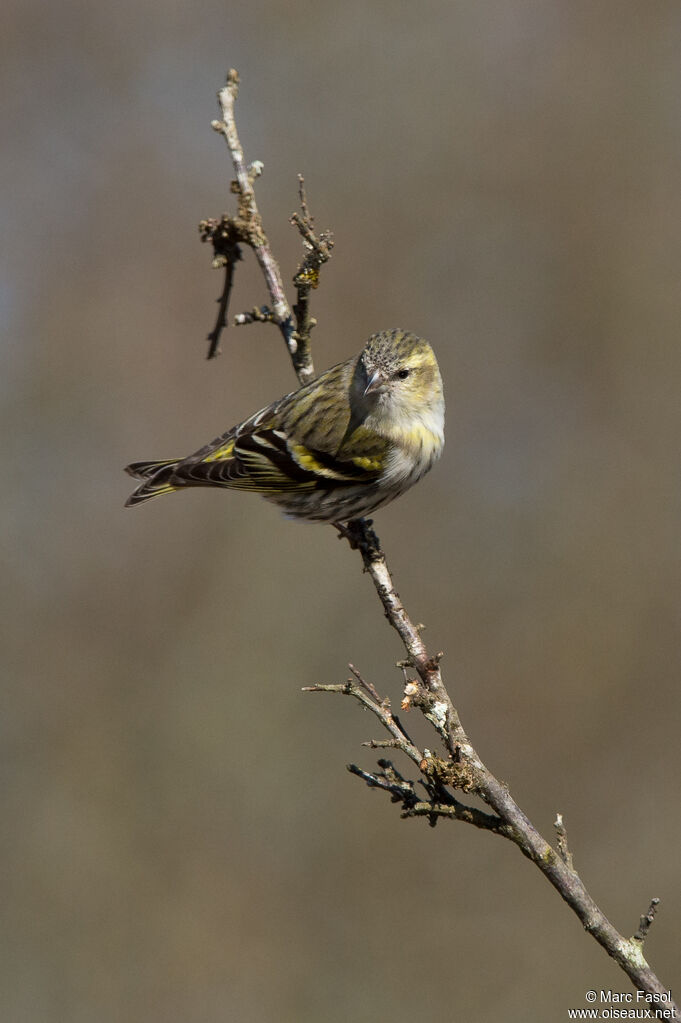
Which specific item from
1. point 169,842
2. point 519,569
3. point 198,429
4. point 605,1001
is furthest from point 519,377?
point 605,1001

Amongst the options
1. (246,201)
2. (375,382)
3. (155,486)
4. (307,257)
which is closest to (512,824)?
(307,257)

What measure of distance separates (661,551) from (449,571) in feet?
5.93

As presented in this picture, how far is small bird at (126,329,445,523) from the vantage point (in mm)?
4559

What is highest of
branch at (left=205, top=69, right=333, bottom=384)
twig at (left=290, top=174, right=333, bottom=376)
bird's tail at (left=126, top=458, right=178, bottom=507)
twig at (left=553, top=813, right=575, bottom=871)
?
branch at (left=205, top=69, right=333, bottom=384)

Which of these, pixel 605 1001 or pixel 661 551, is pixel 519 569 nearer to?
pixel 661 551

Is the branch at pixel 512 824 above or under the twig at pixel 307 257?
under

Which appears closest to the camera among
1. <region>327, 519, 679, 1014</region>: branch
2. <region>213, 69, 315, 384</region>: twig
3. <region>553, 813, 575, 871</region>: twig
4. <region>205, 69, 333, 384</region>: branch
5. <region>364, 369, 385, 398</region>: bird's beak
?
<region>327, 519, 679, 1014</region>: branch

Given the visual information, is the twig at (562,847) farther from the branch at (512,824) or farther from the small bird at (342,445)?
the small bird at (342,445)

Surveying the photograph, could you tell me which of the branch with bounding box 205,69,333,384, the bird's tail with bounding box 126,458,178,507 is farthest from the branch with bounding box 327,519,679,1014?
the bird's tail with bounding box 126,458,178,507

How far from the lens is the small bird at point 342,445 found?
15.0 feet

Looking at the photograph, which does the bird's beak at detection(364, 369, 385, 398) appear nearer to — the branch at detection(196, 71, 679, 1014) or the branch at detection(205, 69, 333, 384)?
the branch at detection(205, 69, 333, 384)

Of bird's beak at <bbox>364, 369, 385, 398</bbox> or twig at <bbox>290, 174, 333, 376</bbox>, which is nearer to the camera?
twig at <bbox>290, 174, 333, 376</bbox>

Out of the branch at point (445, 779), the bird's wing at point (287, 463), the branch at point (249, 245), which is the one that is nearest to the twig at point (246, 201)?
the branch at point (249, 245)

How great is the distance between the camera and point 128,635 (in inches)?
327
